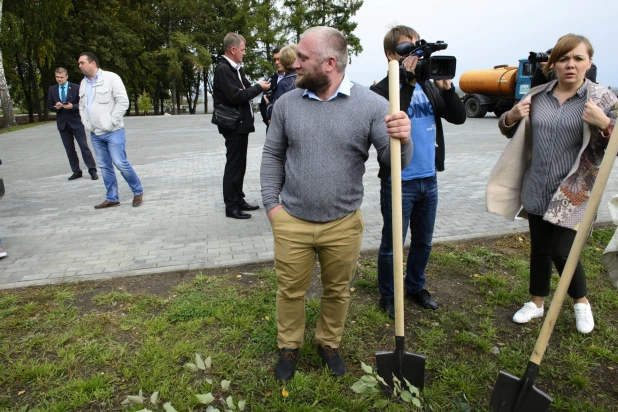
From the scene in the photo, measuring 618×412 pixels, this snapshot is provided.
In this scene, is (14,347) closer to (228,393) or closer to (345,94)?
(228,393)

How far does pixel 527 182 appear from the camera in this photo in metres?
2.97

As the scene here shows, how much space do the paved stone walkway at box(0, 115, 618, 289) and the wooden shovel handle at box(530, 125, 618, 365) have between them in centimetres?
268

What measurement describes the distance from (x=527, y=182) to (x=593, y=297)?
1326 mm

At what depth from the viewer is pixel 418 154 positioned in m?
3.03

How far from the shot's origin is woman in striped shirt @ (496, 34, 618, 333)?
2.63m

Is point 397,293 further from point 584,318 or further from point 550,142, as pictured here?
point 584,318

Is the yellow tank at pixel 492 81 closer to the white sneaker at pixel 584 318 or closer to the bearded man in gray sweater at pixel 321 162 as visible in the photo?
the white sneaker at pixel 584 318

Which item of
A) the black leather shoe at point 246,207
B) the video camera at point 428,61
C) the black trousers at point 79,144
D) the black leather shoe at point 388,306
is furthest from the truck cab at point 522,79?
the video camera at point 428,61

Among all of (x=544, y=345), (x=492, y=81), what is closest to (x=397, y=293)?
(x=544, y=345)

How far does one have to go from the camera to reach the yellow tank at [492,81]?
18297 mm

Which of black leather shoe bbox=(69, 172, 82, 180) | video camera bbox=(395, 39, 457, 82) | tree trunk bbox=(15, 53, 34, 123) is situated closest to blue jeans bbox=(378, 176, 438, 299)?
video camera bbox=(395, 39, 457, 82)

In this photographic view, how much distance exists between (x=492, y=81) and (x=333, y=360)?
1865 centimetres

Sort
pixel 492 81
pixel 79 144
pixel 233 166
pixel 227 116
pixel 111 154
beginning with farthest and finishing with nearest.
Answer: pixel 492 81, pixel 79 144, pixel 111 154, pixel 233 166, pixel 227 116

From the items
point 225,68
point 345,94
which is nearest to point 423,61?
point 345,94
